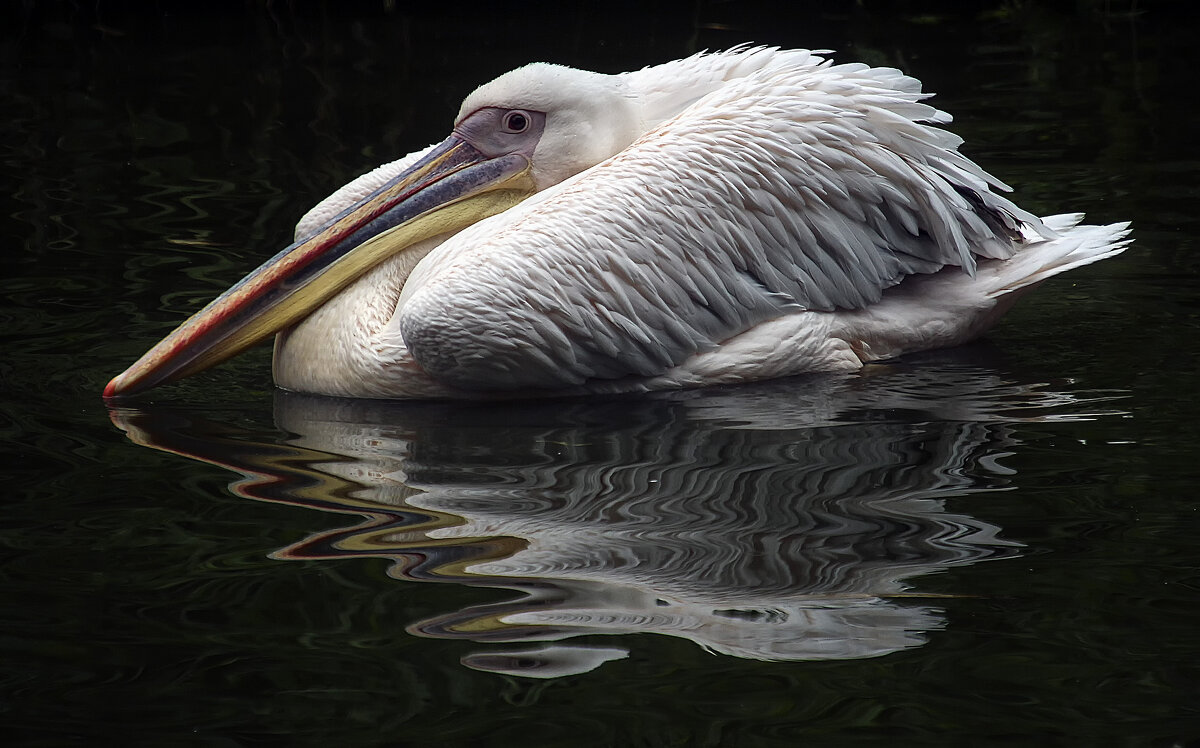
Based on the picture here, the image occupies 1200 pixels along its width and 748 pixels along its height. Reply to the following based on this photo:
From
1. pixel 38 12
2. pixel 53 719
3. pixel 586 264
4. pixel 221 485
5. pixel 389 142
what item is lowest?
pixel 53 719

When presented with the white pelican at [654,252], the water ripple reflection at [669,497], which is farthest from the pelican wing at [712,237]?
the water ripple reflection at [669,497]

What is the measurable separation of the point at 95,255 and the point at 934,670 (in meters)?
4.82

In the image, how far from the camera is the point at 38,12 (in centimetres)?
1488

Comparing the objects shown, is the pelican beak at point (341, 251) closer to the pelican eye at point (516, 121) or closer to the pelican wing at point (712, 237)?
the pelican eye at point (516, 121)

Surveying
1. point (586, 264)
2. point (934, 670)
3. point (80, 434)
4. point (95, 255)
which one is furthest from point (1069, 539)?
point (95, 255)

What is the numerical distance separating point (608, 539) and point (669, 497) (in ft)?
1.21

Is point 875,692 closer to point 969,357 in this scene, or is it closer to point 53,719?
point 53,719

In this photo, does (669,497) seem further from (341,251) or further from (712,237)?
(341,251)

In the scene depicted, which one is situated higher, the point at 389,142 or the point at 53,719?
the point at 389,142

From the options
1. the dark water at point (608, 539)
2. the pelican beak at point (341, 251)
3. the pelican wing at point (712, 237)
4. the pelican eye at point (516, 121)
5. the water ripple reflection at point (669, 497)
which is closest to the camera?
the dark water at point (608, 539)

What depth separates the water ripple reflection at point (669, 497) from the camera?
312 cm

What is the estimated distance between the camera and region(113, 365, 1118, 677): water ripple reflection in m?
3.12

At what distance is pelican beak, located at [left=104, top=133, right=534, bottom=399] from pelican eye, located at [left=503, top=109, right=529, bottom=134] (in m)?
0.09

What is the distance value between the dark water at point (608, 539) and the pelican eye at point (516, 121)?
1055 mm
